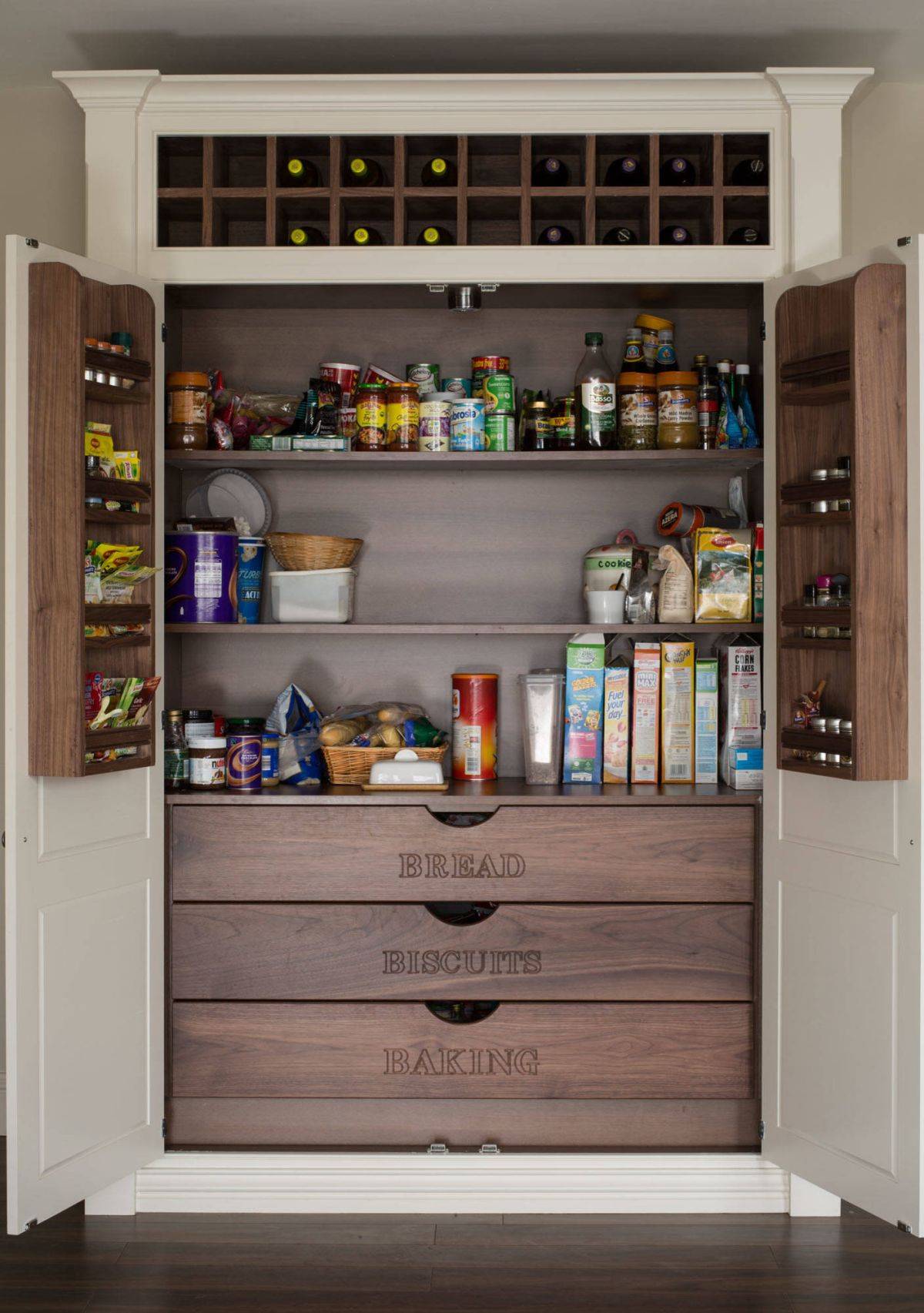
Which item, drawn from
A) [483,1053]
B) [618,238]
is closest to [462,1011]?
[483,1053]

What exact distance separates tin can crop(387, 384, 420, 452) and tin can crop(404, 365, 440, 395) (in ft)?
0.15

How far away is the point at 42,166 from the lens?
3014mm

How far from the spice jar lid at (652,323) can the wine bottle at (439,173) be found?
57 cm

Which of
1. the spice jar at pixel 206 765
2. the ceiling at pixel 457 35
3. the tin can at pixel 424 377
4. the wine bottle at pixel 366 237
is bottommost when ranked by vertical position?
the spice jar at pixel 206 765

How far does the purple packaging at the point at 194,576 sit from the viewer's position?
272 cm

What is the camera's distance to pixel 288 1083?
2602mm

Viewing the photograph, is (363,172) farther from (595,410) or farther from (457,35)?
(595,410)

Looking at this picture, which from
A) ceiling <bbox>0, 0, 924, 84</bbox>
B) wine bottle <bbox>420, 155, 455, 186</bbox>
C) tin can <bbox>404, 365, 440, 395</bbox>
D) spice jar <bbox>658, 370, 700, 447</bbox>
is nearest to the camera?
ceiling <bbox>0, 0, 924, 84</bbox>

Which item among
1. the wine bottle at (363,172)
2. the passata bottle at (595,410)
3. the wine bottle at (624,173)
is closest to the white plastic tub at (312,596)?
the passata bottle at (595,410)

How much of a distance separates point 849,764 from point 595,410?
3.43 ft

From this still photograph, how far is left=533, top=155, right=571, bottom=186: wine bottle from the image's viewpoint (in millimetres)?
2658

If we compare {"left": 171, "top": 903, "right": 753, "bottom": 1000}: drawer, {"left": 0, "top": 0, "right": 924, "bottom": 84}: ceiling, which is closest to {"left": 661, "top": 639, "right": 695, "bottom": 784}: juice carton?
{"left": 171, "top": 903, "right": 753, "bottom": 1000}: drawer

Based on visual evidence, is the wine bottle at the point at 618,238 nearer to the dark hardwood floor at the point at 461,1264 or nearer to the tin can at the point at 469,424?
the tin can at the point at 469,424

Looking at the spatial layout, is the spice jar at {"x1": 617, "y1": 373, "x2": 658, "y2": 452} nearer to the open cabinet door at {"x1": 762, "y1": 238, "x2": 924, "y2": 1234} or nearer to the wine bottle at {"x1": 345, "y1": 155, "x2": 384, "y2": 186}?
the open cabinet door at {"x1": 762, "y1": 238, "x2": 924, "y2": 1234}
